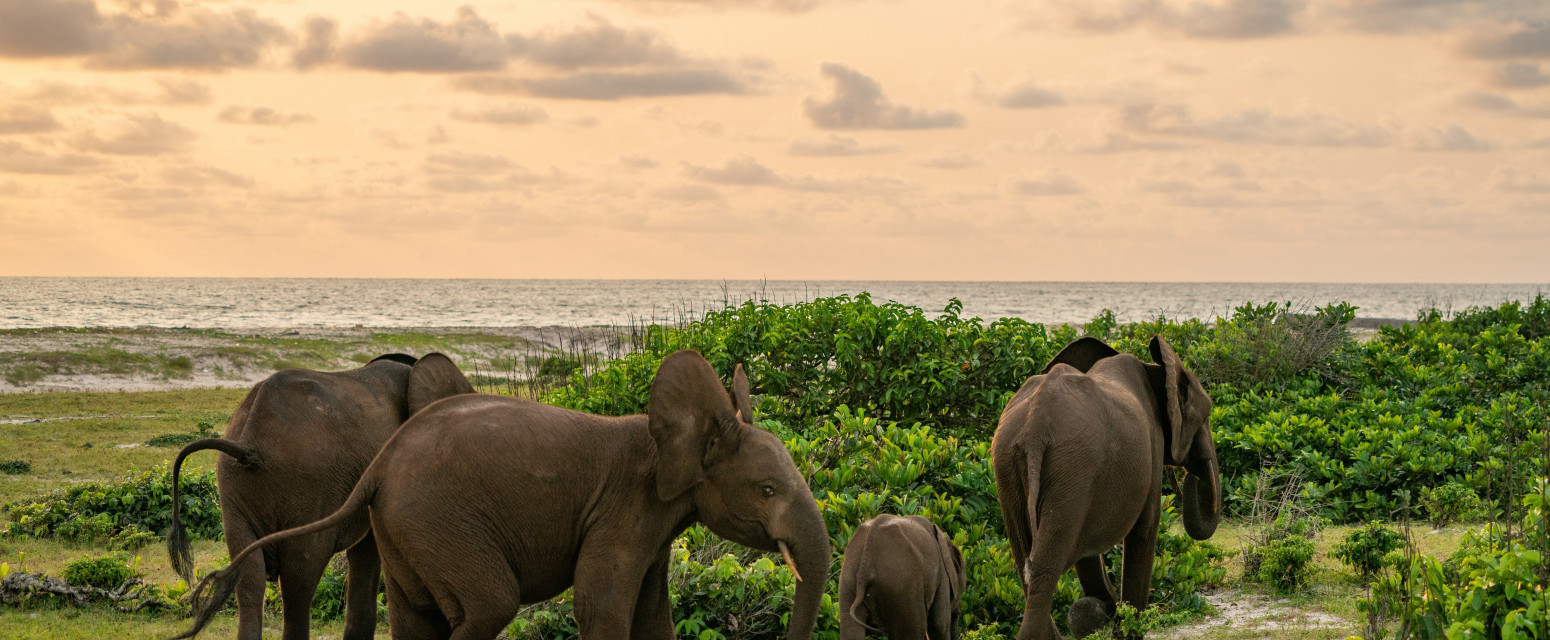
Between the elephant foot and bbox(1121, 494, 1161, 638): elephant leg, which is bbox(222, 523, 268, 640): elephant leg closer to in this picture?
the elephant foot

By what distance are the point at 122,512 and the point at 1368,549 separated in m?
11.4

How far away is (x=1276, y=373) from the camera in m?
14.3

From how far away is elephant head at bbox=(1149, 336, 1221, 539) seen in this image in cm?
622

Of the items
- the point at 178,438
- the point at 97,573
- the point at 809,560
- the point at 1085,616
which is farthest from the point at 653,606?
the point at 178,438

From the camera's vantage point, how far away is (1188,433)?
6406mm

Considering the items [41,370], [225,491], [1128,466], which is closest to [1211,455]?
[1128,466]

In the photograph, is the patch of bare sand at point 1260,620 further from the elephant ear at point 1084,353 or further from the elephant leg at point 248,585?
the elephant leg at point 248,585

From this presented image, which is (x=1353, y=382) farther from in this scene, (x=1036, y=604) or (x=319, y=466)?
(x=319, y=466)

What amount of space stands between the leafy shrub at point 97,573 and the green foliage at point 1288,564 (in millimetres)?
8638

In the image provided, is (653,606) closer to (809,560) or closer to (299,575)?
(809,560)

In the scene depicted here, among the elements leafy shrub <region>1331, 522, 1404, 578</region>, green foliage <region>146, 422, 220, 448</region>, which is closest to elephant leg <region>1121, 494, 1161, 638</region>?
leafy shrub <region>1331, 522, 1404, 578</region>

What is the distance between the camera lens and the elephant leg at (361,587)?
5.18m

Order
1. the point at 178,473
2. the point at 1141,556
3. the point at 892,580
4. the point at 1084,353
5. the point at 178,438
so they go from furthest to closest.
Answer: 1. the point at 178,438
2. the point at 1084,353
3. the point at 1141,556
4. the point at 892,580
5. the point at 178,473

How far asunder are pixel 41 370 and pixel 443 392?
31132mm
